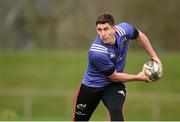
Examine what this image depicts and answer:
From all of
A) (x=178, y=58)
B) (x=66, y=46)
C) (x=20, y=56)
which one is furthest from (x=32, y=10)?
(x=178, y=58)

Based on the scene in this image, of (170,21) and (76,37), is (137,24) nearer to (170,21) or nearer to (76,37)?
(170,21)

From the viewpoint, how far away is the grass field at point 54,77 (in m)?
27.5

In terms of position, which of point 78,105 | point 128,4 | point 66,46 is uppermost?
point 78,105

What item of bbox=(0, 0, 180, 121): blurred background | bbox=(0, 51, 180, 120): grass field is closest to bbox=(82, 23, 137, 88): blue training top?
bbox=(0, 0, 180, 121): blurred background

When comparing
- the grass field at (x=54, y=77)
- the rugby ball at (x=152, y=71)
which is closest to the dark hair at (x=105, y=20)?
the rugby ball at (x=152, y=71)

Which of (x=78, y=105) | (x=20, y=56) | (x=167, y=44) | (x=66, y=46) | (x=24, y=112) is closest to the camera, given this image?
(x=78, y=105)

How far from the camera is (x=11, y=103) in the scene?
91.3 feet

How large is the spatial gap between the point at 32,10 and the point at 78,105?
28.5 metres

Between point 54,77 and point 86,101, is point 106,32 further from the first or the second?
point 54,77

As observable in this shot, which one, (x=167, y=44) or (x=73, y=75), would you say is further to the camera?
(x=167, y=44)

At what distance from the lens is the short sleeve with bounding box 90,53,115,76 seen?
1062 cm

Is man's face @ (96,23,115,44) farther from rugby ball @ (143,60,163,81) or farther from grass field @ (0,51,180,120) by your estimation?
grass field @ (0,51,180,120)

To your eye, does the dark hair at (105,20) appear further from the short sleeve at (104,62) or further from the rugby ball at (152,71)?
the rugby ball at (152,71)

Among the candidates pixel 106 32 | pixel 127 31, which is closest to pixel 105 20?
pixel 106 32
